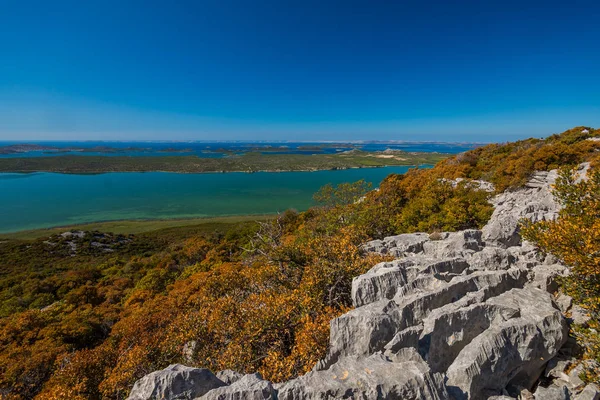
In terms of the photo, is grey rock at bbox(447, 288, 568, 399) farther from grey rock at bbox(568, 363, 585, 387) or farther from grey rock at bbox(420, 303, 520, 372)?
grey rock at bbox(568, 363, 585, 387)

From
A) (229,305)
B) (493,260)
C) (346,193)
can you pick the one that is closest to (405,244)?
(493,260)

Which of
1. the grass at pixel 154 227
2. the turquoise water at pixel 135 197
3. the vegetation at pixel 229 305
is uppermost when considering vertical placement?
the vegetation at pixel 229 305

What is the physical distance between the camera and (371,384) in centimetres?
602

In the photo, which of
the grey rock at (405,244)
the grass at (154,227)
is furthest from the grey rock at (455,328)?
the grass at (154,227)

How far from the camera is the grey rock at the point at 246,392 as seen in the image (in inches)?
243

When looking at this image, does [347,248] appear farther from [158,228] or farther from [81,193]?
[81,193]

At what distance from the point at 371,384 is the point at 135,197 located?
127687mm

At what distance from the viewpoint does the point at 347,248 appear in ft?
45.2

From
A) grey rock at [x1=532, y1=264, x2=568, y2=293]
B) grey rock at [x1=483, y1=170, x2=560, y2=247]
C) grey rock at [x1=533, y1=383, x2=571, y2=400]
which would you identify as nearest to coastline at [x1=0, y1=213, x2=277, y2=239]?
grey rock at [x1=483, y1=170, x2=560, y2=247]

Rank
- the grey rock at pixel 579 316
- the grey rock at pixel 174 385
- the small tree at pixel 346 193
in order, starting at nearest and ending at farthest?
1. the grey rock at pixel 174 385
2. the grey rock at pixel 579 316
3. the small tree at pixel 346 193

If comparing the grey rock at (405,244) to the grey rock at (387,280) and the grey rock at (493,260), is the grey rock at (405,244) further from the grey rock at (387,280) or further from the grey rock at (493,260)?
the grey rock at (387,280)

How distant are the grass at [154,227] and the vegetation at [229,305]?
34704 millimetres

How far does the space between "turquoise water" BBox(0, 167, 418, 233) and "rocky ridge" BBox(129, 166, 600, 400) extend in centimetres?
7778

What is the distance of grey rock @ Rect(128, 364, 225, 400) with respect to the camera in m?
6.58
